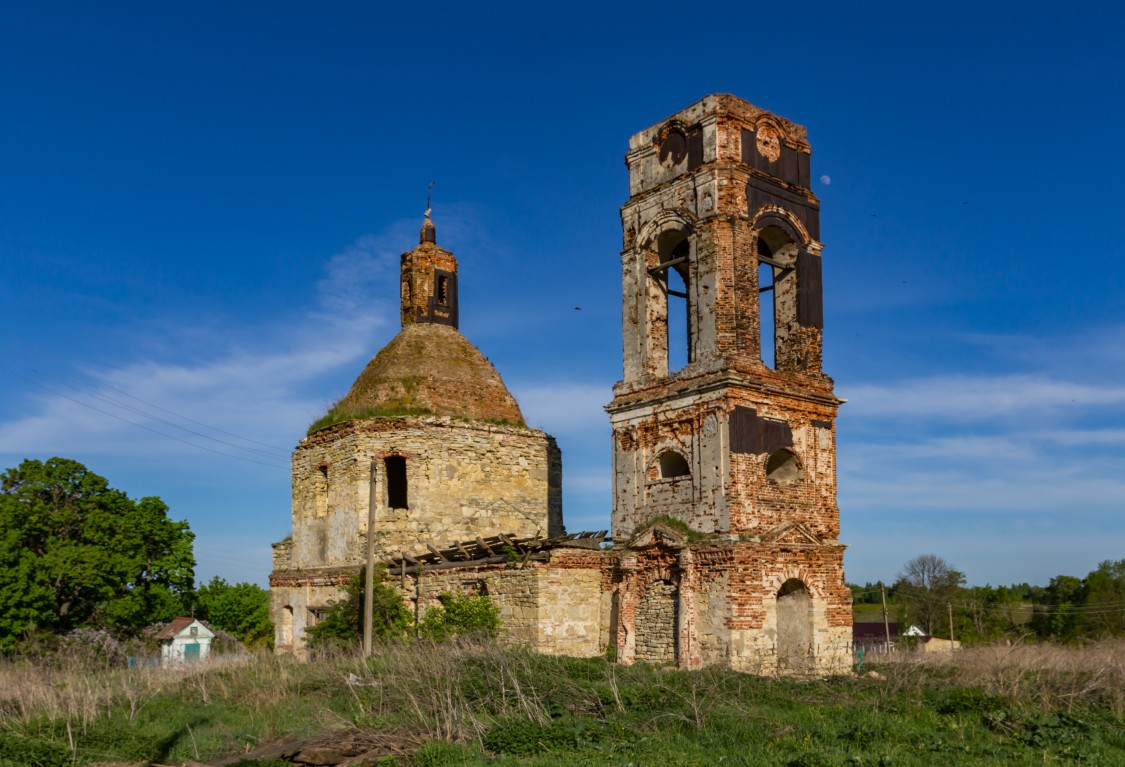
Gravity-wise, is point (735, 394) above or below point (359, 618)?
above

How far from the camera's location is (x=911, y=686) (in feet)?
41.7

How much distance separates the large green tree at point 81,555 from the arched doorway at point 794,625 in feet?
50.6

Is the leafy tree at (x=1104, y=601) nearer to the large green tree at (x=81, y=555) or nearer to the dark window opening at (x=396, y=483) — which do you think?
the dark window opening at (x=396, y=483)

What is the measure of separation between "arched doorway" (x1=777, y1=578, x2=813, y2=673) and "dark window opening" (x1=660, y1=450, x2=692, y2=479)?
2441 millimetres

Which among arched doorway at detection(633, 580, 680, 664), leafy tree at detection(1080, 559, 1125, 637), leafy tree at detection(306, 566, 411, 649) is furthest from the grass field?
leafy tree at detection(1080, 559, 1125, 637)

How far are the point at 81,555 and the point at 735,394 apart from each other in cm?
1627

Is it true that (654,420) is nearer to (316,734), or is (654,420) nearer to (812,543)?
(812,543)

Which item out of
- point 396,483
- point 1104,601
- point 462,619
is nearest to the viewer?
point 462,619

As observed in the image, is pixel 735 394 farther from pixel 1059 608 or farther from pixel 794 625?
pixel 1059 608

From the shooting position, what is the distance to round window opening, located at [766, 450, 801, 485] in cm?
1617

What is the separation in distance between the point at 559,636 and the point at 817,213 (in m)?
8.58

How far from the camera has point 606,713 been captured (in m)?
11.1

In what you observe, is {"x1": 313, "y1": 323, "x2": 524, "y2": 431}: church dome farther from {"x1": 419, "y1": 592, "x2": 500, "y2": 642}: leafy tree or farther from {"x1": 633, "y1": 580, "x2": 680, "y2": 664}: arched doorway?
{"x1": 633, "y1": 580, "x2": 680, "y2": 664}: arched doorway

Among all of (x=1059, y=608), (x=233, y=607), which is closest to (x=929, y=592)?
(x=1059, y=608)
